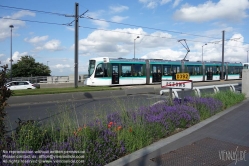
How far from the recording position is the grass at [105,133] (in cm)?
391

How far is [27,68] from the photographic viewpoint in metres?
54.6

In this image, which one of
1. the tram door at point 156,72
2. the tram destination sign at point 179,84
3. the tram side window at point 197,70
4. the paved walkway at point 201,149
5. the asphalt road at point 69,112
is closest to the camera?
the paved walkway at point 201,149

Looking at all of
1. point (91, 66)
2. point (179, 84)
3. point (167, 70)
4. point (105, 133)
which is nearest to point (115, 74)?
point (91, 66)

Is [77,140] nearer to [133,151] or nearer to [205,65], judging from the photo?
[133,151]

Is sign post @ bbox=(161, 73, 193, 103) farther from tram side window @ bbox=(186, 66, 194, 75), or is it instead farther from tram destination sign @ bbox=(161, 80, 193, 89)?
tram side window @ bbox=(186, 66, 194, 75)

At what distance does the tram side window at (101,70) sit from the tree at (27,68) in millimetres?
35780

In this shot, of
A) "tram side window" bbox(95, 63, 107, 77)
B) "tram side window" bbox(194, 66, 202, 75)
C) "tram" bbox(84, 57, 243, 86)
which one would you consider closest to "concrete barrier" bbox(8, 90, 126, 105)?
"tram side window" bbox(95, 63, 107, 77)

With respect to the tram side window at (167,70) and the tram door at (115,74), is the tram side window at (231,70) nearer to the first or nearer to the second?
the tram side window at (167,70)

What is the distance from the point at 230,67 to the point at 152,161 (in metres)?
41.4

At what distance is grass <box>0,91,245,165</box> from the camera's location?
3.91 meters

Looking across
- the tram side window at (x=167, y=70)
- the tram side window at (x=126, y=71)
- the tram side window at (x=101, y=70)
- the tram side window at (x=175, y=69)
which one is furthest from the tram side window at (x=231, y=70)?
the tram side window at (x=101, y=70)

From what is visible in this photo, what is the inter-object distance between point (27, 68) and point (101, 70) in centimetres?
3658

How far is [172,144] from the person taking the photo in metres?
5.05

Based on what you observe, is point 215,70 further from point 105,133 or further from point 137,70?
point 105,133
